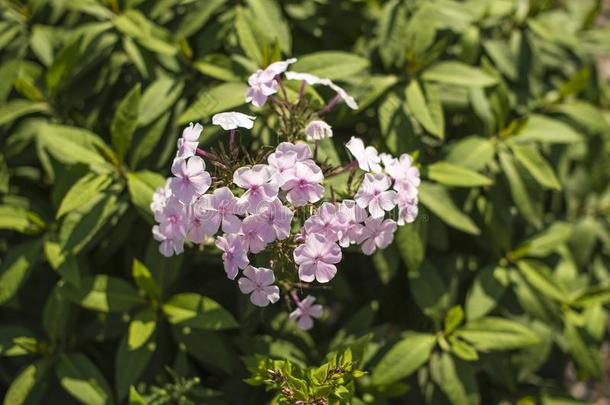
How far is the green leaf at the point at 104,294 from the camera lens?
8.86ft

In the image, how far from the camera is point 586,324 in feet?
11.0

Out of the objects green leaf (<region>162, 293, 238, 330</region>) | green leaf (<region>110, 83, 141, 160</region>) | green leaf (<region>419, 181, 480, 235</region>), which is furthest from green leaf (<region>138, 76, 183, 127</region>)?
green leaf (<region>419, 181, 480, 235</region>)

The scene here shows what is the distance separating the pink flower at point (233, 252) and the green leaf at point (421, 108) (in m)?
1.14

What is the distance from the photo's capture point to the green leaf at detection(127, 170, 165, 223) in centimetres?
262

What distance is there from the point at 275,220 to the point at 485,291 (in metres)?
1.48

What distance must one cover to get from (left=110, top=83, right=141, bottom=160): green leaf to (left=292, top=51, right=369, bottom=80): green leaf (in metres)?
0.70

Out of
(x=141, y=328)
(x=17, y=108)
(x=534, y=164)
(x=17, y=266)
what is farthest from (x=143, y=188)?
(x=534, y=164)

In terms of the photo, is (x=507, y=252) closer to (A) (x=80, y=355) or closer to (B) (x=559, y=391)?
(B) (x=559, y=391)

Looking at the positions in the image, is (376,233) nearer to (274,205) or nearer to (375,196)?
(375,196)

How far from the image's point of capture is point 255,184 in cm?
196

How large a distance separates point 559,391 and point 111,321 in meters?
2.27

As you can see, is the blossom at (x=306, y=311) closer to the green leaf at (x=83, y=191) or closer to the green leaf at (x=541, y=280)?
the green leaf at (x=83, y=191)

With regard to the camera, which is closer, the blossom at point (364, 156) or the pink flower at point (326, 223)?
the pink flower at point (326, 223)

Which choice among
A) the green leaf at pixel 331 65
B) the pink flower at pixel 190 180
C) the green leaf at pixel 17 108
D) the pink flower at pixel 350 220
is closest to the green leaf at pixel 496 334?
the pink flower at pixel 350 220
